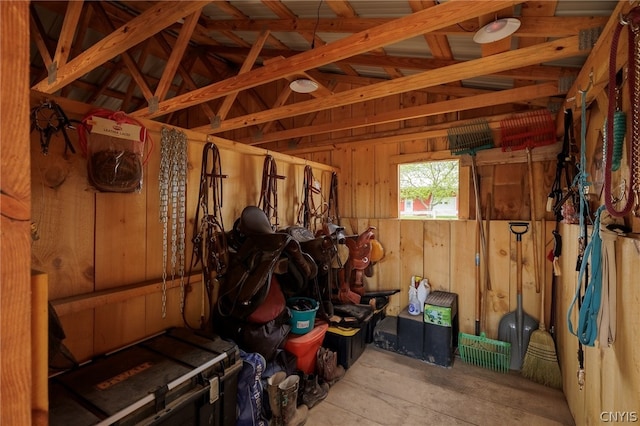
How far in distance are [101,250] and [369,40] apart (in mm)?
1936

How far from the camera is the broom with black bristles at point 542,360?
245cm

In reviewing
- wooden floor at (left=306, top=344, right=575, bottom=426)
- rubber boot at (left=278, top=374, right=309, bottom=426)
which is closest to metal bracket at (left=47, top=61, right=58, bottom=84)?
rubber boot at (left=278, top=374, right=309, bottom=426)

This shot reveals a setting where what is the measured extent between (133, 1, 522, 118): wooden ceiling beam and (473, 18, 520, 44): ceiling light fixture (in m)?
0.20

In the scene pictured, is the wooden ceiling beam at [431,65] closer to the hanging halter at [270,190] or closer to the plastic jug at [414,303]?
the hanging halter at [270,190]

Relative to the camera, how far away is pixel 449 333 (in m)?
2.73

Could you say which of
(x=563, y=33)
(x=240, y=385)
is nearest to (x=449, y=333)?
(x=240, y=385)

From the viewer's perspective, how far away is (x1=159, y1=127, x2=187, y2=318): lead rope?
187 cm

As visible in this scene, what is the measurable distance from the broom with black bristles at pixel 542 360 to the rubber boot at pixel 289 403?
2083 mm

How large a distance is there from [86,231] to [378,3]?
7.65ft

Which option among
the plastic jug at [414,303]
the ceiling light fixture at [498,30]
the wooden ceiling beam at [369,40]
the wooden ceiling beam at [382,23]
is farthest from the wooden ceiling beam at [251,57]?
the plastic jug at [414,303]

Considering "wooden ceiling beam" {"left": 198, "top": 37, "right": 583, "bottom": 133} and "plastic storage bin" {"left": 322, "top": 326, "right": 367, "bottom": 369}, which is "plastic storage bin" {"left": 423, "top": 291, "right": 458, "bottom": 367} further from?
"wooden ceiling beam" {"left": 198, "top": 37, "right": 583, "bottom": 133}

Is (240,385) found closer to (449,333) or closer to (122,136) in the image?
(122,136)

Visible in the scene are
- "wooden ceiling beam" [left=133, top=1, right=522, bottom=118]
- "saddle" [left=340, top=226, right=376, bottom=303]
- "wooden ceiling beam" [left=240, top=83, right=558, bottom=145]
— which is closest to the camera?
"wooden ceiling beam" [left=133, top=1, right=522, bottom=118]

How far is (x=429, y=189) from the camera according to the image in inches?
137
